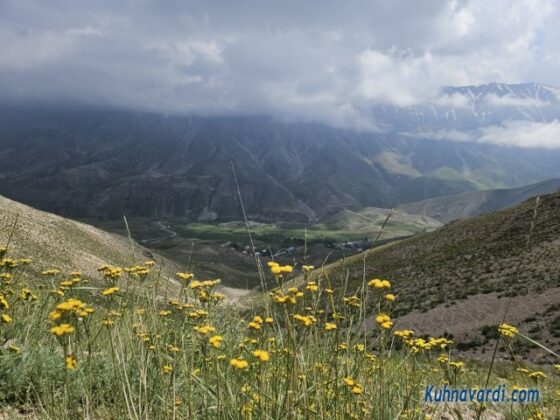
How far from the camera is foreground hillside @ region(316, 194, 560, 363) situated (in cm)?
2941

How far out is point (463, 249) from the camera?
60469mm

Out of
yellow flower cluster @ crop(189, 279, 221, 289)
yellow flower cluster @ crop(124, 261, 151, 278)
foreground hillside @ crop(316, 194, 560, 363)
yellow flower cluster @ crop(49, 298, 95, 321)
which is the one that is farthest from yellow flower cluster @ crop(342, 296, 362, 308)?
foreground hillside @ crop(316, 194, 560, 363)

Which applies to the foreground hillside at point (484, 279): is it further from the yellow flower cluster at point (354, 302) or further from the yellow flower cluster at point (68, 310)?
the yellow flower cluster at point (68, 310)

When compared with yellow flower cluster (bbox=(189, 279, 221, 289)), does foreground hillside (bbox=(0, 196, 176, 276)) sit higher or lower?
lower

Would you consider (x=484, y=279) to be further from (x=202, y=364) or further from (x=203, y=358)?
(x=203, y=358)

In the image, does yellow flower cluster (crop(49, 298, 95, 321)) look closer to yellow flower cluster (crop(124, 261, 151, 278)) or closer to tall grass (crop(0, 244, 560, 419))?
tall grass (crop(0, 244, 560, 419))

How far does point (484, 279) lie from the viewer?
42500 mm

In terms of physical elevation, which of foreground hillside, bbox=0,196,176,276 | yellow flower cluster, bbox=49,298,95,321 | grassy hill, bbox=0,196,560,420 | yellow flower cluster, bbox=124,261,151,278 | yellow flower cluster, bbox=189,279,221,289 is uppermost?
yellow flower cluster, bbox=49,298,95,321

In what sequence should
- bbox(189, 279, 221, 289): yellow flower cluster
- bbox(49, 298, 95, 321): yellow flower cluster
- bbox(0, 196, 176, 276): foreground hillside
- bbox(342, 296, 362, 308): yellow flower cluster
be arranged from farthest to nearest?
bbox(0, 196, 176, 276): foreground hillside < bbox(189, 279, 221, 289): yellow flower cluster < bbox(342, 296, 362, 308): yellow flower cluster < bbox(49, 298, 95, 321): yellow flower cluster

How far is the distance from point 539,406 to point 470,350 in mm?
24722

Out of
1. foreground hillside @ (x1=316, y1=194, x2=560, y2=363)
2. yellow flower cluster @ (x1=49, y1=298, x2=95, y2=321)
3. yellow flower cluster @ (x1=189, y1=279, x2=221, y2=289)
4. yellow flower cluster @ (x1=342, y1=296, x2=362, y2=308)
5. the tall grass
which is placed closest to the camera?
yellow flower cluster @ (x1=49, y1=298, x2=95, y2=321)

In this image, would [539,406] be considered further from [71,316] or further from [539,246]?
[539,246]

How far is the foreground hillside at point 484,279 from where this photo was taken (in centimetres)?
2941

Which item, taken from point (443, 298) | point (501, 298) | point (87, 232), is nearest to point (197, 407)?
point (501, 298)
